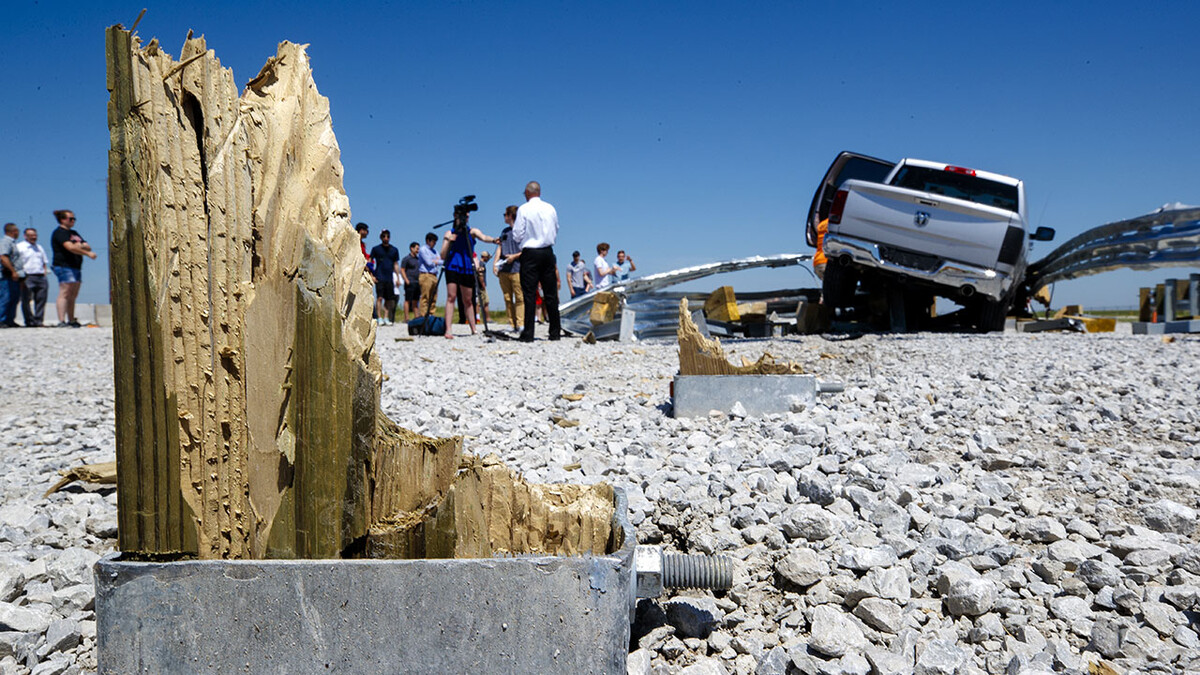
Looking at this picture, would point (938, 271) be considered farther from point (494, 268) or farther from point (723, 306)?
point (494, 268)

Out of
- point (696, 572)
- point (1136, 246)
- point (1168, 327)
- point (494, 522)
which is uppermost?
point (1136, 246)

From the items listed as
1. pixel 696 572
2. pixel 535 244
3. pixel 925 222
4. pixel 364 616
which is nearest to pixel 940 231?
pixel 925 222

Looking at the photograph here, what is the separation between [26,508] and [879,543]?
336cm

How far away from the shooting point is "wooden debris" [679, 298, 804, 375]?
15.4ft

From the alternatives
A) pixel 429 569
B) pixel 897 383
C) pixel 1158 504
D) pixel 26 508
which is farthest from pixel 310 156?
pixel 897 383

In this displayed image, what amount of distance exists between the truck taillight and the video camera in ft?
15.8

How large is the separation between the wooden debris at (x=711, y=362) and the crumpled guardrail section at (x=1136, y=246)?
792cm

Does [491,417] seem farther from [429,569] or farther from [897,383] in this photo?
[429,569]

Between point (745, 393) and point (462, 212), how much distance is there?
6.71 metres

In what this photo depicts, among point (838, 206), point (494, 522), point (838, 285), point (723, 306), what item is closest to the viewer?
point (494, 522)

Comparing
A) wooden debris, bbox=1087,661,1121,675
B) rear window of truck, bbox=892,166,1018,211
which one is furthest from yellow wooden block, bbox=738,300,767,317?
wooden debris, bbox=1087,661,1121,675

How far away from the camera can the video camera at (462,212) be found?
10.2 meters

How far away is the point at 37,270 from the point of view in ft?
41.3

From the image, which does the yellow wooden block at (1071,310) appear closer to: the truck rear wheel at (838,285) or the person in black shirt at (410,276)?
the truck rear wheel at (838,285)
